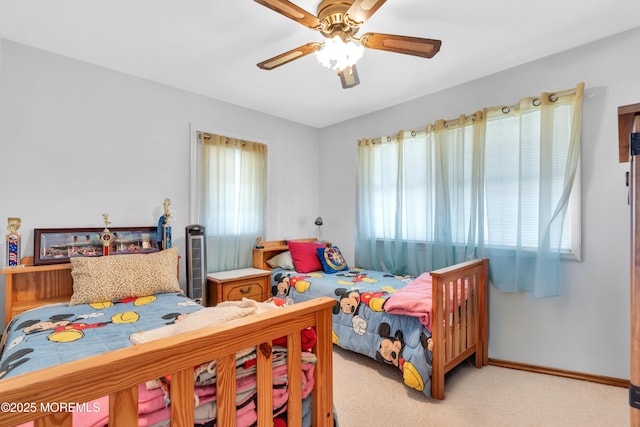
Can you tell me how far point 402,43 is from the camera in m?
1.63

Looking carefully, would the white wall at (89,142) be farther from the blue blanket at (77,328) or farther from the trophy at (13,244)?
the blue blanket at (77,328)

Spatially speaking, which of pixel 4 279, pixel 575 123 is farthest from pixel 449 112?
pixel 4 279

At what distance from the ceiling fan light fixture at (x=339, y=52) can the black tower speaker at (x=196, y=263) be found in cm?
193

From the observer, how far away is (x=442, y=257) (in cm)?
281

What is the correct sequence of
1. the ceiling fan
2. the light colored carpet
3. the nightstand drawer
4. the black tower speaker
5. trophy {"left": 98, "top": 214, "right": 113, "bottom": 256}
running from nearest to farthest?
1. the ceiling fan
2. the light colored carpet
3. trophy {"left": 98, "top": 214, "right": 113, "bottom": 256}
4. the black tower speaker
5. the nightstand drawer

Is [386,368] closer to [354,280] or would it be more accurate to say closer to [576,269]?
[354,280]

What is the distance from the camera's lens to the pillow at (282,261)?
342 centimetres

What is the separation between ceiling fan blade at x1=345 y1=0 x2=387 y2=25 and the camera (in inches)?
53.5

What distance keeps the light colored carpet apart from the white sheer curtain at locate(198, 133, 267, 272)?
5.47 ft

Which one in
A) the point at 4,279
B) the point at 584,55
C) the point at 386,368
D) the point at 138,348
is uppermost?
the point at 584,55

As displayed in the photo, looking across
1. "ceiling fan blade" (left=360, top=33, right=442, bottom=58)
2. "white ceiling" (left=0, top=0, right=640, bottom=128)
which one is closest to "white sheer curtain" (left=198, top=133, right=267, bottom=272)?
"white ceiling" (left=0, top=0, right=640, bottom=128)

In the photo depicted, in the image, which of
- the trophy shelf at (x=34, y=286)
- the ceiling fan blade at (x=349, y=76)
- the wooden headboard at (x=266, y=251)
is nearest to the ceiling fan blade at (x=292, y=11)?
the ceiling fan blade at (x=349, y=76)

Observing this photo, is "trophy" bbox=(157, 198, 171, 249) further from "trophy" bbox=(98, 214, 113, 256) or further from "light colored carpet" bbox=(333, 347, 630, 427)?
"light colored carpet" bbox=(333, 347, 630, 427)

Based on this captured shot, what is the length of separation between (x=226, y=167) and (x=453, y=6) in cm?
242
